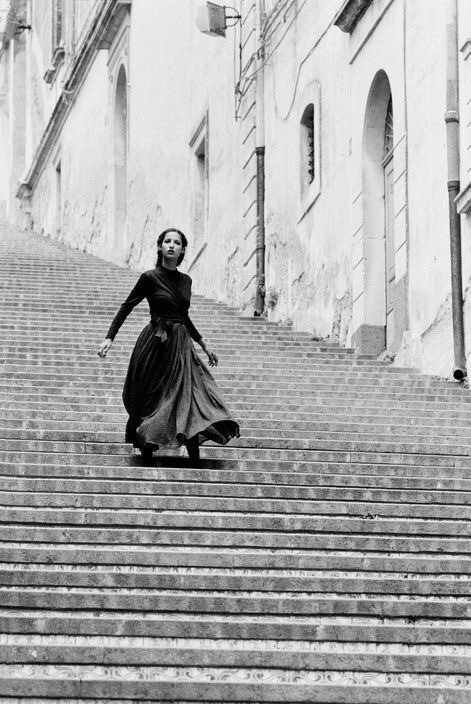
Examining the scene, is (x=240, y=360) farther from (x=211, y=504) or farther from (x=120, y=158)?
(x=120, y=158)

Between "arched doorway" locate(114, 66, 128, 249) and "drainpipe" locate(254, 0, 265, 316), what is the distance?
9710mm

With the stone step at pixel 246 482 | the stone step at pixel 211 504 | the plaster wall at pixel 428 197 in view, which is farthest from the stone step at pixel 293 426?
the plaster wall at pixel 428 197

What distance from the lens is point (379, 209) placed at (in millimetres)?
16000

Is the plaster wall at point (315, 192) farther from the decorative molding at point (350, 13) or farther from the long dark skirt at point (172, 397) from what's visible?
the long dark skirt at point (172, 397)

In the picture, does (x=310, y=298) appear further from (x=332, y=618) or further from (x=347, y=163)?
(x=332, y=618)

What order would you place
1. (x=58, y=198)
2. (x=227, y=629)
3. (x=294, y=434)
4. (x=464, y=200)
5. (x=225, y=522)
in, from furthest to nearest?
(x=58, y=198), (x=464, y=200), (x=294, y=434), (x=225, y=522), (x=227, y=629)

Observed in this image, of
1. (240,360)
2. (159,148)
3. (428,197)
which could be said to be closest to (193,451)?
(240,360)

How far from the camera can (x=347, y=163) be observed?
16.5 meters

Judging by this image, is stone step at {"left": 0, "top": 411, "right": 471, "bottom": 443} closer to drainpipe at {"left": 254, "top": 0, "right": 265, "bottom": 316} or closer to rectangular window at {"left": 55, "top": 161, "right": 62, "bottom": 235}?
drainpipe at {"left": 254, "top": 0, "right": 265, "bottom": 316}

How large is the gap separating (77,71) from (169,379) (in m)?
25.8

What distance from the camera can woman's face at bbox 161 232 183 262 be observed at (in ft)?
31.2

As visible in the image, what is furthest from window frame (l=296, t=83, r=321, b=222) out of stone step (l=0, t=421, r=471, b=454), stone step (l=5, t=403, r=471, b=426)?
stone step (l=0, t=421, r=471, b=454)

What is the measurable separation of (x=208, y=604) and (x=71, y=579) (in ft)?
2.01

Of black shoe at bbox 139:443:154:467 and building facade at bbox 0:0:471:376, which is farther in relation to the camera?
building facade at bbox 0:0:471:376
